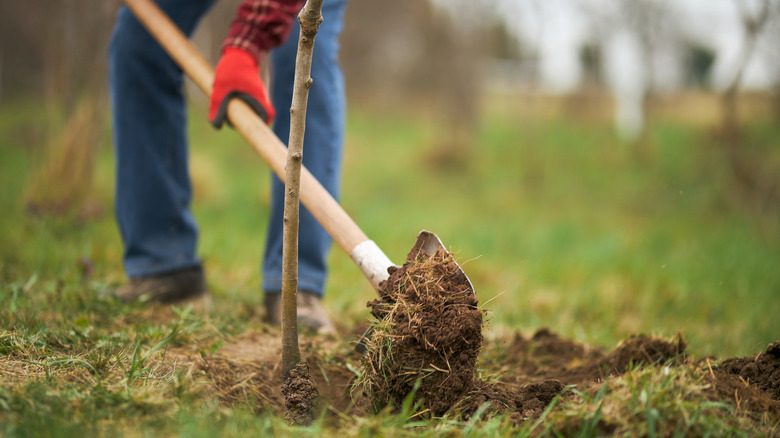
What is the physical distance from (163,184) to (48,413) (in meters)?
1.33

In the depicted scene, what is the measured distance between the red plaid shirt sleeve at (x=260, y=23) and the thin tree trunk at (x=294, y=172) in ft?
2.14

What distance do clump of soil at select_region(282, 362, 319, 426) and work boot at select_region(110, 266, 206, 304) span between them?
1016mm

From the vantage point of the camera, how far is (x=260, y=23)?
1.98 metres

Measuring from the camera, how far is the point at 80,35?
4383 millimetres

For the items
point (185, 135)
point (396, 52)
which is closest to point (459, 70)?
point (396, 52)

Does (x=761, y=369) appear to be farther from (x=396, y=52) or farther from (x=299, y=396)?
(x=396, y=52)

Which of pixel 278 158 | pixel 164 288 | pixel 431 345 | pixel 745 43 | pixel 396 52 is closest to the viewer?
pixel 431 345

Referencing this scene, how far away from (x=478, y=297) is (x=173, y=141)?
1504 mm

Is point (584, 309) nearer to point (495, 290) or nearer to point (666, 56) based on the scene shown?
point (495, 290)

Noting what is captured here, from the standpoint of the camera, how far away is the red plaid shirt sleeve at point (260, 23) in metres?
1.98

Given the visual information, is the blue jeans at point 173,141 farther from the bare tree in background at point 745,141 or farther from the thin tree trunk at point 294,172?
the bare tree in background at point 745,141

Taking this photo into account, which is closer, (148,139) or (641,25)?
(148,139)

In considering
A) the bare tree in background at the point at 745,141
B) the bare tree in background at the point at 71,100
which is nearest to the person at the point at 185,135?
the bare tree in background at the point at 71,100

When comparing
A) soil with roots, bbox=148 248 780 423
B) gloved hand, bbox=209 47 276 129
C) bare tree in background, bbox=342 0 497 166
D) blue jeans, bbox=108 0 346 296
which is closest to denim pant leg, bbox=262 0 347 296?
blue jeans, bbox=108 0 346 296
